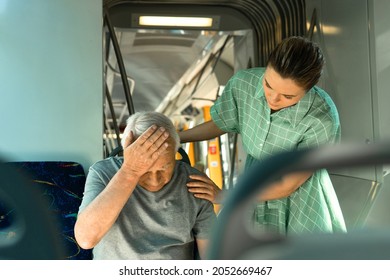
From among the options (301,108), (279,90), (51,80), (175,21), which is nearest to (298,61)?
(279,90)

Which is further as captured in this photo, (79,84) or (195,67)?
(195,67)

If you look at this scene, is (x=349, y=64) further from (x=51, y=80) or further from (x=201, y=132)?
(x=51, y=80)

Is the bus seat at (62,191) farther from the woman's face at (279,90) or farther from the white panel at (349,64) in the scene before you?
the white panel at (349,64)

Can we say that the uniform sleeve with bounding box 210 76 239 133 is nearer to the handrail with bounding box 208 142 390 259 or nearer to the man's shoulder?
the man's shoulder

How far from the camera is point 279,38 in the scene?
14.8 ft

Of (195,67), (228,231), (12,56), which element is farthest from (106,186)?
(195,67)

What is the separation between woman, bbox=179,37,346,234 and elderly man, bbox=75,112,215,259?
9 cm

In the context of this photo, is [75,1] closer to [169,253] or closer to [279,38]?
[169,253]

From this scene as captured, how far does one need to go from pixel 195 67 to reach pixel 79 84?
178 inches

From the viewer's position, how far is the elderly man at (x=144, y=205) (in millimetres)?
2162

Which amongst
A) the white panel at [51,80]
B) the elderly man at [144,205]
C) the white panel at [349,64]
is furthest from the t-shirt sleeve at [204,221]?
the white panel at [349,64]

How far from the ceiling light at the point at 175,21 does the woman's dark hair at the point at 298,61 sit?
88.0 inches
